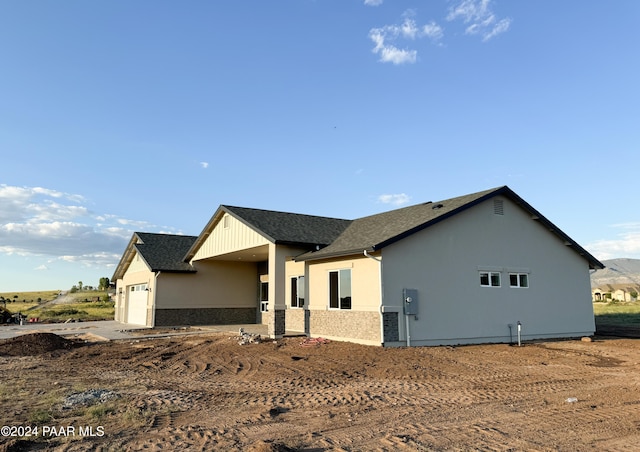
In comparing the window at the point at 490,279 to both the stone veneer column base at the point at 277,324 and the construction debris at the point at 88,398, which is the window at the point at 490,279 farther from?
the construction debris at the point at 88,398

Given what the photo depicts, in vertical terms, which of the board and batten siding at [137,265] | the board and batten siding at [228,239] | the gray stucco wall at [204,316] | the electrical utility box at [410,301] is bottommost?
the gray stucco wall at [204,316]

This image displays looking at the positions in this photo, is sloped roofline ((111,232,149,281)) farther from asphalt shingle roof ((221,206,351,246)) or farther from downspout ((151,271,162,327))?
asphalt shingle roof ((221,206,351,246))

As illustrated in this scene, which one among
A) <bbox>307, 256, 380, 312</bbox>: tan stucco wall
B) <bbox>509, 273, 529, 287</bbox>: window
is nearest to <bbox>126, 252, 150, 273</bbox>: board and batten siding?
<bbox>307, 256, 380, 312</bbox>: tan stucco wall

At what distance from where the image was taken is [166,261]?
25484 millimetres

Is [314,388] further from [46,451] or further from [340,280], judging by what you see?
[340,280]

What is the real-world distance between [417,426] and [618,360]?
9720 mm

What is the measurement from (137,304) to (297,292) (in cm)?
Result: 1368

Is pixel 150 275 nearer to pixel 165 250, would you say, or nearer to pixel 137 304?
pixel 165 250

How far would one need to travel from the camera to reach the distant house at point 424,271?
15.2 meters

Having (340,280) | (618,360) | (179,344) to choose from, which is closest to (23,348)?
(179,344)

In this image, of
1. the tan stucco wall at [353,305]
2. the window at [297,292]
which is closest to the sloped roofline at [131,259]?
the window at [297,292]

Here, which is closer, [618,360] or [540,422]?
[540,422]

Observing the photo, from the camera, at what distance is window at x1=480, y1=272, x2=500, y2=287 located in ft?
55.9

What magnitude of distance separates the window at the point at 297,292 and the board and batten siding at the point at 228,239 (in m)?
2.13
